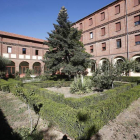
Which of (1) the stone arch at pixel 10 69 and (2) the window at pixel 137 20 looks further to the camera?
(1) the stone arch at pixel 10 69

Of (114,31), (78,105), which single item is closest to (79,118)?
(78,105)

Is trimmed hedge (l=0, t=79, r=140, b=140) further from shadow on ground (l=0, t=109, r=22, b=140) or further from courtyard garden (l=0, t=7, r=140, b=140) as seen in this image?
shadow on ground (l=0, t=109, r=22, b=140)

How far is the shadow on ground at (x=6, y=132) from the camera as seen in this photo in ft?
10.1

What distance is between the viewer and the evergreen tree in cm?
Answer: 1475

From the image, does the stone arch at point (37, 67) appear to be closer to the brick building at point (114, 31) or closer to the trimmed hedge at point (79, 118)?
the brick building at point (114, 31)

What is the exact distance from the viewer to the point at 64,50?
1514 cm

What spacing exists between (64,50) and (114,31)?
33.8 ft

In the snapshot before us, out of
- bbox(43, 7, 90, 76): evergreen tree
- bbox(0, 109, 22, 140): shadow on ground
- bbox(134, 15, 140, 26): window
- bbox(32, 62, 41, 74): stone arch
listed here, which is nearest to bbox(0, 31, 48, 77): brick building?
bbox(32, 62, 41, 74): stone arch

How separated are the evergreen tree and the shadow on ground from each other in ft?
34.1

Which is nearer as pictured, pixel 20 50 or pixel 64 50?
pixel 64 50

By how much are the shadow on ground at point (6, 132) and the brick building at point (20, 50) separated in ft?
54.8

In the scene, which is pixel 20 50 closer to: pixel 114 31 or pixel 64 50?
pixel 64 50

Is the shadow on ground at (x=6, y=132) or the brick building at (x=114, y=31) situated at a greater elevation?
the brick building at (x=114, y=31)

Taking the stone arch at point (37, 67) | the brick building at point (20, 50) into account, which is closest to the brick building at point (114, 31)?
the brick building at point (20, 50)
